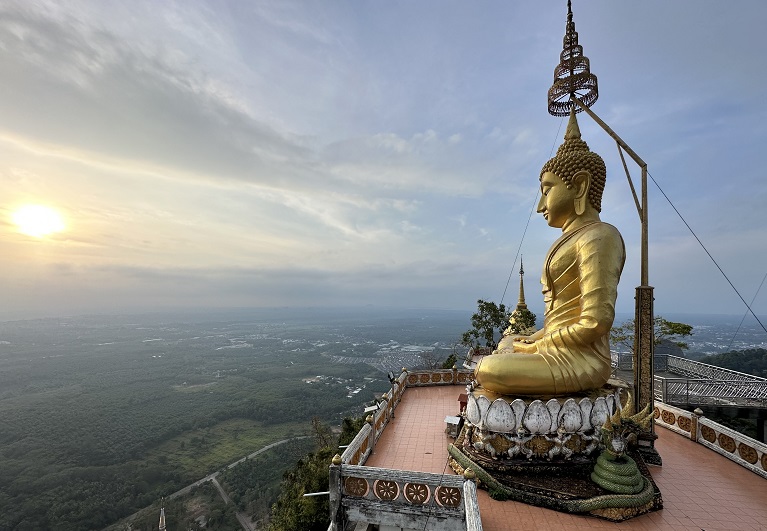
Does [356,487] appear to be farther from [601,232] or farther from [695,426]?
[695,426]

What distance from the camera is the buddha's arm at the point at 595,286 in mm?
7082

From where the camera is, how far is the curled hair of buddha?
8492 millimetres

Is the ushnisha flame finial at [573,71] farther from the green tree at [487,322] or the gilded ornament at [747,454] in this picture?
the green tree at [487,322]

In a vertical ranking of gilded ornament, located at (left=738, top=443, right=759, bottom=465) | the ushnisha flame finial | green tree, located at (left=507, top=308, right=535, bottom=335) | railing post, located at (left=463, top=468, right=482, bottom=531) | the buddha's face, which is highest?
the ushnisha flame finial

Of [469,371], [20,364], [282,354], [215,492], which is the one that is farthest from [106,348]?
[469,371]

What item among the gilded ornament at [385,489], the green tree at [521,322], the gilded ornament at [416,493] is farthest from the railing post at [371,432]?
the green tree at [521,322]

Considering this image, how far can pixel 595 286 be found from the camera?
7297mm

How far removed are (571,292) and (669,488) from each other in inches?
161

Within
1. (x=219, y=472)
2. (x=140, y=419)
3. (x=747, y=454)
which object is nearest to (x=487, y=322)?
(x=747, y=454)

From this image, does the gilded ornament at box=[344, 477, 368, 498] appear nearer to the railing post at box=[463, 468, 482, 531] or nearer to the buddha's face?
the railing post at box=[463, 468, 482, 531]

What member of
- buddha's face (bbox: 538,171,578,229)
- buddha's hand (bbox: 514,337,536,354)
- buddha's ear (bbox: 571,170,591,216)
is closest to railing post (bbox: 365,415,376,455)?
buddha's hand (bbox: 514,337,536,354)

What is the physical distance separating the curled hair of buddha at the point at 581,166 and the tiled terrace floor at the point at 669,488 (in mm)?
5940

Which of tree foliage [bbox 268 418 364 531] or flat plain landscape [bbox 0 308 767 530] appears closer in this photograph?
tree foliage [bbox 268 418 364 531]

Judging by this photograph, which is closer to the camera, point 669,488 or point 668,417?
point 669,488
